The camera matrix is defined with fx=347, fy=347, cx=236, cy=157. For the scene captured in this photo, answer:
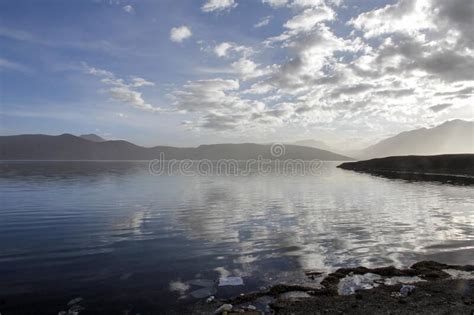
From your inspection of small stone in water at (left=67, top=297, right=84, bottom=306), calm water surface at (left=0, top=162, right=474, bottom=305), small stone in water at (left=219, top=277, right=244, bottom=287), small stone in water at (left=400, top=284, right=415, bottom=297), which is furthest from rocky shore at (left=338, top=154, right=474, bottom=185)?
small stone in water at (left=67, top=297, right=84, bottom=306)

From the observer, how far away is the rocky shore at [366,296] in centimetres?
1535

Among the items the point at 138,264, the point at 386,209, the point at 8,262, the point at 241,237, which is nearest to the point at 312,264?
the point at 241,237

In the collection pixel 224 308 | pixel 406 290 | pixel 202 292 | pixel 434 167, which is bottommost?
pixel 202 292

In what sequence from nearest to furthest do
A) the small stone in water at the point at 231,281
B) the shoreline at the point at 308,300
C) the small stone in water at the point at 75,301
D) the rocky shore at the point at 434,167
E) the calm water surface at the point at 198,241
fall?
the shoreline at the point at 308,300 → the small stone in water at the point at 75,301 → the small stone in water at the point at 231,281 → the calm water surface at the point at 198,241 → the rocky shore at the point at 434,167

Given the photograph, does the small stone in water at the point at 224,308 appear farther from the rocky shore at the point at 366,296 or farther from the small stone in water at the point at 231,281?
the small stone in water at the point at 231,281

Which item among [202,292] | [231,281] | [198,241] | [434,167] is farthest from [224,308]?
[434,167]

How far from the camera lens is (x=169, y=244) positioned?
2852cm

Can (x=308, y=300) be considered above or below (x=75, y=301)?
above

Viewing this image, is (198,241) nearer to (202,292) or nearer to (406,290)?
(202,292)

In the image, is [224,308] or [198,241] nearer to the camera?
[224,308]

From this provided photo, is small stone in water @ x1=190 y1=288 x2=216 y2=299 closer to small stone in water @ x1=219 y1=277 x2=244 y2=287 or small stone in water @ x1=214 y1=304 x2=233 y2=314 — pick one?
small stone in water @ x1=219 y1=277 x2=244 y2=287

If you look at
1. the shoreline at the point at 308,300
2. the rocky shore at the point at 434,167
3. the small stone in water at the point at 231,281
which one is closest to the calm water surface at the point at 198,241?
the small stone in water at the point at 231,281

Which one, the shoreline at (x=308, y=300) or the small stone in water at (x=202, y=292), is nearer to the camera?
the shoreline at (x=308, y=300)

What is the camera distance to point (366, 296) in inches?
667
